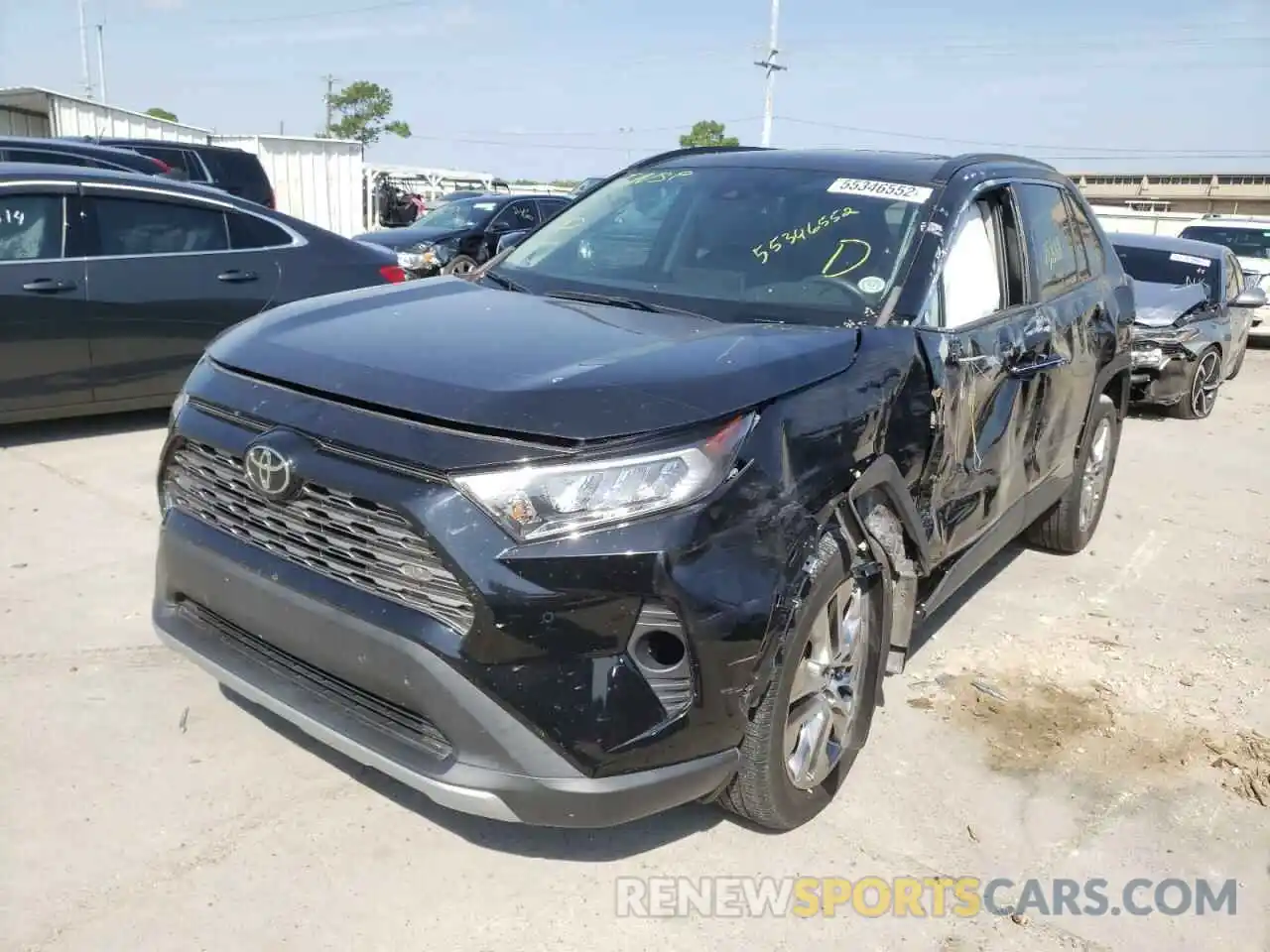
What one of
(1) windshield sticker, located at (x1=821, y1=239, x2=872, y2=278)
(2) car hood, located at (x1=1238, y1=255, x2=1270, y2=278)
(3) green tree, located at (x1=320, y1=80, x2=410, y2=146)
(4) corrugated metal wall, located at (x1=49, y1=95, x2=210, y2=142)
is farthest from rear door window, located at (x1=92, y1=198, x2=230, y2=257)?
(3) green tree, located at (x1=320, y1=80, x2=410, y2=146)

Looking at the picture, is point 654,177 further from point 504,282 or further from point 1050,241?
point 1050,241

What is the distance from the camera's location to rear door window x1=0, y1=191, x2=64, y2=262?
6000 mm

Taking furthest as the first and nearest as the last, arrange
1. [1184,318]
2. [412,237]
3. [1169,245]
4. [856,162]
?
[412,237] < [1169,245] < [1184,318] < [856,162]

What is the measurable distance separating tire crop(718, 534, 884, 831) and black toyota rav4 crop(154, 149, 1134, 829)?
0.01m

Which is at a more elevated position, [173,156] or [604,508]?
[173,156]

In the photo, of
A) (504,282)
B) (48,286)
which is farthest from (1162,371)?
(48,286)

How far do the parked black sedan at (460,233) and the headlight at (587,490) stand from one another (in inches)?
453

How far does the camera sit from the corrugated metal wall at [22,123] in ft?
72.1

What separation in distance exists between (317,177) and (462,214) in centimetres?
948

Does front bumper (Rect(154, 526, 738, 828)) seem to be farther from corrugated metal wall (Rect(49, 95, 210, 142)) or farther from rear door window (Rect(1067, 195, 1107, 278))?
corrugated metal wall (Rect(49, 95, 210, 142))

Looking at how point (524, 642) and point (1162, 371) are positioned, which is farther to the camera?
point (1162, 371)

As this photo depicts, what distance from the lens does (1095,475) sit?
5637 mm

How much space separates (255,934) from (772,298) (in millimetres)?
2266

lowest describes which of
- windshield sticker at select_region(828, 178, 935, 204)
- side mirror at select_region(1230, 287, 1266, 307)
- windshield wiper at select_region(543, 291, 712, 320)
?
side mirror at select_region(1230, 287, 1266, 307)
